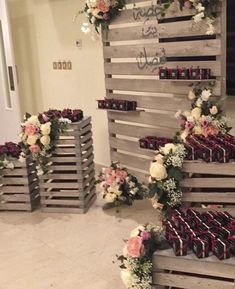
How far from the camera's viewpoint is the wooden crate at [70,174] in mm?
3582

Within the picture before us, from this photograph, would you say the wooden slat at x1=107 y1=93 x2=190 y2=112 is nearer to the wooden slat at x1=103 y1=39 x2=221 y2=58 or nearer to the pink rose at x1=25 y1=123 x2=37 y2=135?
the wooden slat at x1=103 y1=39 x2=221 y2=58

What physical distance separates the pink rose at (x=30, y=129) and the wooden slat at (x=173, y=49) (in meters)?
1.09

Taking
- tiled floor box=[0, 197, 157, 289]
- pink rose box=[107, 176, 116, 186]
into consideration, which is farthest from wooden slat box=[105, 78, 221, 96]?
tiled floor box=[0, 197, 157, 289]

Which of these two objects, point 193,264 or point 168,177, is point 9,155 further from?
point 193,264

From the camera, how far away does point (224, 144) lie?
2342mm

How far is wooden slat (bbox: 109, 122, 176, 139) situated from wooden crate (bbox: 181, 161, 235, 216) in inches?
51.3

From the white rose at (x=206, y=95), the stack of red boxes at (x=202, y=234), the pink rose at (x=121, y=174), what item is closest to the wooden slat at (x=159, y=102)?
the white rose at (x=206, y=95)

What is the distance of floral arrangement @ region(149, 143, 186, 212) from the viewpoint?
7.78ft

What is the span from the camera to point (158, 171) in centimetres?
244

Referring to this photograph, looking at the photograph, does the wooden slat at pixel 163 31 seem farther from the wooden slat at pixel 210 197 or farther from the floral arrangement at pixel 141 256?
the floral arrangement at pixel 141 256

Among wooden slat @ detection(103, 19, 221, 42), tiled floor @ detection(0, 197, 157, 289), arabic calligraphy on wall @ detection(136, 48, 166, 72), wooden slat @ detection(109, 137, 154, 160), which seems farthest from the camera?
wooden slat @ detection(109, 137, 154, 160)

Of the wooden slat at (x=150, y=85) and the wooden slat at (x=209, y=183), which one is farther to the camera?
the wooden slat at (x=150, y=85)

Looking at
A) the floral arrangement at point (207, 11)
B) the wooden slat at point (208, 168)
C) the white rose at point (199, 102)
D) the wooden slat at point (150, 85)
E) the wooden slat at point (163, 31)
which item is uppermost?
the floral arrangement at point (207, 11)

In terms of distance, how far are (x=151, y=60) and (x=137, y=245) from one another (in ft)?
7.06
